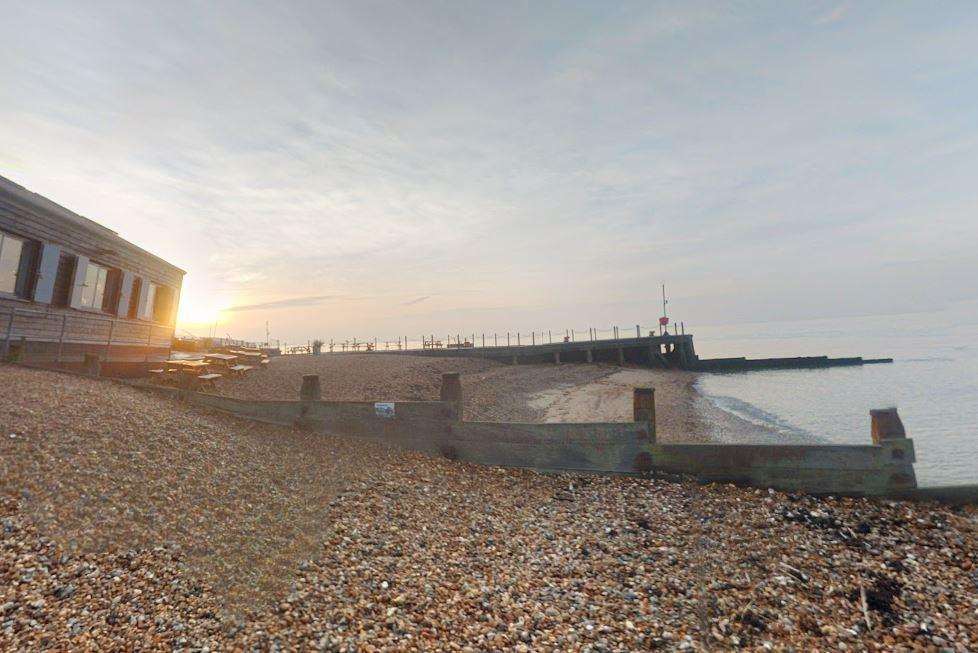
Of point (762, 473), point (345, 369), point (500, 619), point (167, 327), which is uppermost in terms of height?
point (167, 327)

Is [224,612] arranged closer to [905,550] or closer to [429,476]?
[429,476]

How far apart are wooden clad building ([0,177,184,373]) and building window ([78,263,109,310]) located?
37 millimetres

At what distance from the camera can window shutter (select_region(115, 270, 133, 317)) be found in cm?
1883

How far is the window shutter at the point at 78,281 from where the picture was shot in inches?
647

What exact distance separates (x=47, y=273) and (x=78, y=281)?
1396 millimetres

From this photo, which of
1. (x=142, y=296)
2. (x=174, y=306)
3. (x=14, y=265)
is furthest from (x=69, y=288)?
(x=174, y=306)

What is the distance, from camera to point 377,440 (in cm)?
1161

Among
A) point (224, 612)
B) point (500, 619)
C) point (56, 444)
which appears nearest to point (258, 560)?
point (224, 612)

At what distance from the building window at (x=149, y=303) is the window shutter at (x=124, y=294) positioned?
3.44 ft

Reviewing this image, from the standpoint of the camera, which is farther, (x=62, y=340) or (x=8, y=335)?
(x=62, y=340)

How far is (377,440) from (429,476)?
227 centimetres

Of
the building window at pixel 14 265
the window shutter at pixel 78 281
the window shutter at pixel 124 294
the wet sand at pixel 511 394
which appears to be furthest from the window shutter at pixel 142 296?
the building window at pixel 14 265

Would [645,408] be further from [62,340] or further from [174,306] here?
[174,306]

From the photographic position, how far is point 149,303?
21.1m
